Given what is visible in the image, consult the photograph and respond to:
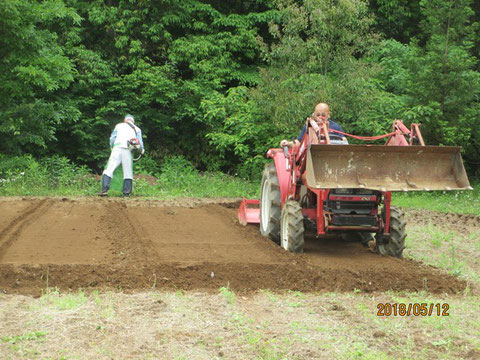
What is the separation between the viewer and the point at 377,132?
17453 millimetres

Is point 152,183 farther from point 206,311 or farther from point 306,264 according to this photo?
point 206,311

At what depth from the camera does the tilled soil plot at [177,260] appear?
6.41m

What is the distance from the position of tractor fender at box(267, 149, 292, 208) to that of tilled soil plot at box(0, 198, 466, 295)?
0.73 metres

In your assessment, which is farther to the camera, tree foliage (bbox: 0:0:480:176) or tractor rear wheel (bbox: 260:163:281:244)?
tree foliage (bbox: 0:0:480:176)

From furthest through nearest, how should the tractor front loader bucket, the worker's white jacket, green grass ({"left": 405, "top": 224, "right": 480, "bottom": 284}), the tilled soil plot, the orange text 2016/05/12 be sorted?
the worker's white jacket → green grass ({"left": 405, "top": 224, "right": 480, "bottom": 284}) → the tractor front loader bucket → the tilled soil plot → the orange text 2016/05/12

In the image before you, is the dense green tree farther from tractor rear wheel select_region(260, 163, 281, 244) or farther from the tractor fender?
the tractor fender

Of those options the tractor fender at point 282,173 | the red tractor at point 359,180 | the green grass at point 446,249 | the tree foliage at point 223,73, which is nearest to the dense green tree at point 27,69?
the tree foliage at point 223,73

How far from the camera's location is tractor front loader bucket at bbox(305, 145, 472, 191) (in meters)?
7.33

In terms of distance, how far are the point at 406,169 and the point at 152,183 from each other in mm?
10916

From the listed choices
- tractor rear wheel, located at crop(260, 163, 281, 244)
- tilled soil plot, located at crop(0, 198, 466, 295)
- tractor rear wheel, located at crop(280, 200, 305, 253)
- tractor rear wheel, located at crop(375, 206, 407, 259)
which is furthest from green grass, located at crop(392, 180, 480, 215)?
tractor rear wheel, located at crop(280, 200, 305, 253)

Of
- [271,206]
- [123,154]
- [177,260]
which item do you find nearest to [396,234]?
[271,206]

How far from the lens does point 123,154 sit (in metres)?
14.8

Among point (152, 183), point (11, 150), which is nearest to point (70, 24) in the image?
point (11, 150)

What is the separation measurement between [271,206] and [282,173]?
0.51 meters
